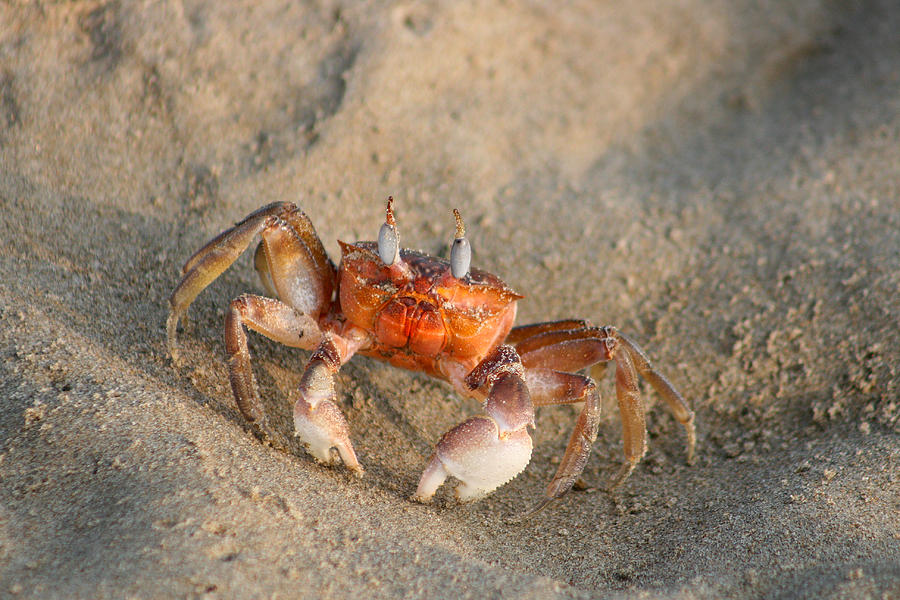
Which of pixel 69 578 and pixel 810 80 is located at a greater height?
pixel 810 80

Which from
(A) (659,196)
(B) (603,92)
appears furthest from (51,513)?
(B) (603,92)

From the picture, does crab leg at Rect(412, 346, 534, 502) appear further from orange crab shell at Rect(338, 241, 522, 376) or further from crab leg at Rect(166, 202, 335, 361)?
crab leg at Rect(166, 202, 335, 361)

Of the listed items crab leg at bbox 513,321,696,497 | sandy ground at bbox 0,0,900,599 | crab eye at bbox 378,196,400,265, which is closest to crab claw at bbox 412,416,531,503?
sandy ground at bbox 0,0,900,599

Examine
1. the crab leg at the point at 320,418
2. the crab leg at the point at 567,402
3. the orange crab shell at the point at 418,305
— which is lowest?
the crab leg at the point at 320,418

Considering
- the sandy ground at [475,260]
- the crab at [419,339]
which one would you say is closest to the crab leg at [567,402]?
the crab at [419,339]

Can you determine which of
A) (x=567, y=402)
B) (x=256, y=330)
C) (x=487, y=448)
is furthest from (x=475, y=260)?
(x=487, y=448)

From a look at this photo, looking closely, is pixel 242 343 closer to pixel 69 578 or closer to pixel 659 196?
pixel 69 578

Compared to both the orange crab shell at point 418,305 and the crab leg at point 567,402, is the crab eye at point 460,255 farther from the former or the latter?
the crab leg at point 567,402
